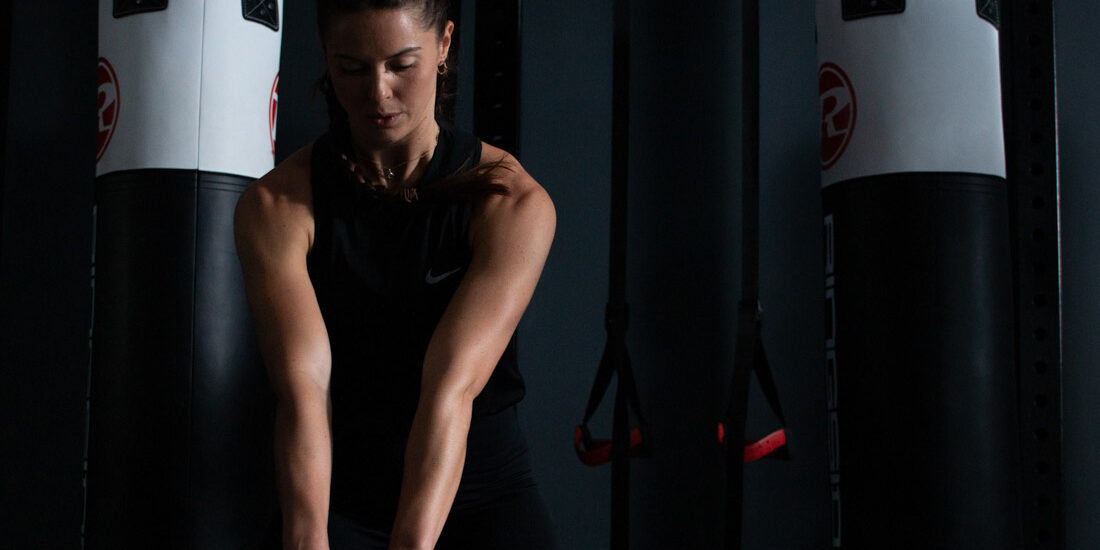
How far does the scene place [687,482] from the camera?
5.83ft

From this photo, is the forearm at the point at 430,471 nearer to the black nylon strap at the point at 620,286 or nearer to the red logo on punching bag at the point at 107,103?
the black nylon strap at the point at 620,286

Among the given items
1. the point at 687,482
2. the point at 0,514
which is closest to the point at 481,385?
the point at 687,482

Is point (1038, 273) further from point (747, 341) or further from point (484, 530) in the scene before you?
point (484, 530)

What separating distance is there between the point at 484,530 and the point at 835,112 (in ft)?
2.89

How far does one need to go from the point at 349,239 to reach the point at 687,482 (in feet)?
3.41

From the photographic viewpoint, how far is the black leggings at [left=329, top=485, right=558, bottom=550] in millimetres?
978

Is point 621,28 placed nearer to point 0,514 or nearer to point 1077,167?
point 1077,167

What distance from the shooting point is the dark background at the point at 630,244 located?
5.78ft

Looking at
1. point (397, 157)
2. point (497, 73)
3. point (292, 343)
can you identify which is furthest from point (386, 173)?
point (497, 73)

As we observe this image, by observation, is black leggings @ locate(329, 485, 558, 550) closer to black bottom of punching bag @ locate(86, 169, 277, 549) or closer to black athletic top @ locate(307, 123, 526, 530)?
black athletic top @ locate(307, 123, 526, 530)

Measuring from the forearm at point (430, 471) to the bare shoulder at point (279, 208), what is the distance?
279 millimetres

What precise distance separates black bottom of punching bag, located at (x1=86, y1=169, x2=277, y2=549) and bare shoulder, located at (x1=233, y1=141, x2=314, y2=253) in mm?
357

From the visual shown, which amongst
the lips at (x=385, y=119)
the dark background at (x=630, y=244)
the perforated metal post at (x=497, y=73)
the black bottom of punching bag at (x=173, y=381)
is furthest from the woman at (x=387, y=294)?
the dark background at (x=630, y=244)

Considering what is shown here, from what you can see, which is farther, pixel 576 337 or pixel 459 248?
pixel 576 337
